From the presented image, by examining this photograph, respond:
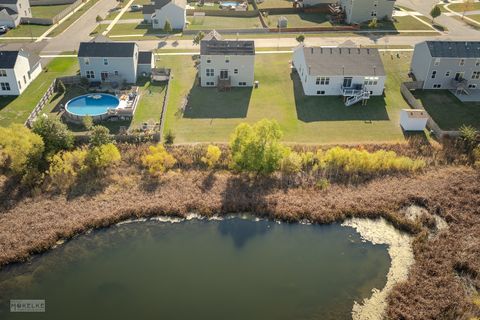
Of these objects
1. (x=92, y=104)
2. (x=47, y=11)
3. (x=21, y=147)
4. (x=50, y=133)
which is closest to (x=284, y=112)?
(x=92, y=104)

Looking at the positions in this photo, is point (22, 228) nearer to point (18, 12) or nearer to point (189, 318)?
point (189, 318)

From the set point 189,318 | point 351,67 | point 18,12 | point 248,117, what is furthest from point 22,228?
point 18,12

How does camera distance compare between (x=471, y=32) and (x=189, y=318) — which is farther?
(x=471, y=32)

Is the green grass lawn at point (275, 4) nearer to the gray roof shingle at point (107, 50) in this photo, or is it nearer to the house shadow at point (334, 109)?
the gray roof shingle at point (107, 50)

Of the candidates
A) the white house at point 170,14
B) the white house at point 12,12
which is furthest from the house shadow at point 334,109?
the white house at point 12,12

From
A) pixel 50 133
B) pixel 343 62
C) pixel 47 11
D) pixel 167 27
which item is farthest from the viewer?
pixel 47 11

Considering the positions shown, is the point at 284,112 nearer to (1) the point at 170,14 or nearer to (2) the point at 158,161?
(2) the point at 158,161
